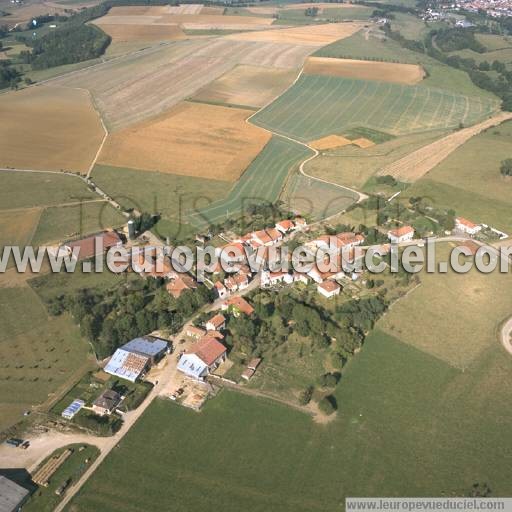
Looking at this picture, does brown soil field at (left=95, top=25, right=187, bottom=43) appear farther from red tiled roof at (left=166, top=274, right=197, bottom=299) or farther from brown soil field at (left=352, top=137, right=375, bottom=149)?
red tiled roof at (left=166, top=274, right=197, bottom=299)

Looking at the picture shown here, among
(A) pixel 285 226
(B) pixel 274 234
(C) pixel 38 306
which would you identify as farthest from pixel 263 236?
(C) pixel 38 306

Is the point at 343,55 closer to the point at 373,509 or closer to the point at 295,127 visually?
the point at 295,127

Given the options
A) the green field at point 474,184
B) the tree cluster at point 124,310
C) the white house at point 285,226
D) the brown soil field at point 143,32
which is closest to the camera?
the tree cluster at point 124,310

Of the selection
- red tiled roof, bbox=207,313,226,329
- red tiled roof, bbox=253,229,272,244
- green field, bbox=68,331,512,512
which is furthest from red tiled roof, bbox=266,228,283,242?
green field, bbox=68,331,512,512

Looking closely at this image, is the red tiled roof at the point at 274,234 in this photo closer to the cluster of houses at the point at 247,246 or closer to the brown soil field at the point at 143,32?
the cluster of houses at the point at 247,246

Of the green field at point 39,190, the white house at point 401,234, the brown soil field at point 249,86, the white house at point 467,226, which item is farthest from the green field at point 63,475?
the brown soil field at point 249,86

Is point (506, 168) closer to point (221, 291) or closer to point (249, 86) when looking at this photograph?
point (221, 291)

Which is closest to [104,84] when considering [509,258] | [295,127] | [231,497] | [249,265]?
[295,127]
